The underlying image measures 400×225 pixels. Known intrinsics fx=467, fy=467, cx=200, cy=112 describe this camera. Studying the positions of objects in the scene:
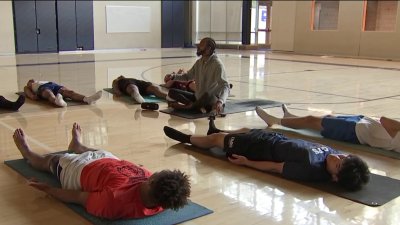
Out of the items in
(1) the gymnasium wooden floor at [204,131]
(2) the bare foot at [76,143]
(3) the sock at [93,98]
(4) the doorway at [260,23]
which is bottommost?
(1) the gymnasium wooden floor at [204,131]

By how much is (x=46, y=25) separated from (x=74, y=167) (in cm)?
1251

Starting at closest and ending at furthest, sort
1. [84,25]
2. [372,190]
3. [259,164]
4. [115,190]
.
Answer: [115,190] → [372,190] → [259,164] → [84,25]

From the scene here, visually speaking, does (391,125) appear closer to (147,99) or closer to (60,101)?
(147,99)

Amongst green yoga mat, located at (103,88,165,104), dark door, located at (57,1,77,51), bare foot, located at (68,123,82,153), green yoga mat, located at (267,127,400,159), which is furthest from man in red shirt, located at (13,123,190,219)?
dark door, located at (57,1,77,51)

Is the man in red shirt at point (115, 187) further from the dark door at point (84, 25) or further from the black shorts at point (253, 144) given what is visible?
the dark door at point (84, 25)

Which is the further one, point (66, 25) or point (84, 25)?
point (84, 25)

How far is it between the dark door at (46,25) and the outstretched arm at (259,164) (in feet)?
39.6


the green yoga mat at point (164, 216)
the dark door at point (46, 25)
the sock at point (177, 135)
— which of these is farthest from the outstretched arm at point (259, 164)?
the dark door at point (46, 25)

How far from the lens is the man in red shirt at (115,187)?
6.42ft

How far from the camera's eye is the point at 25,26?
13.6 metres

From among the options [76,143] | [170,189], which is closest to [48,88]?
[76,143]

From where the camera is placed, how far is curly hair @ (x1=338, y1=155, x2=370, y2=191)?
2535mm

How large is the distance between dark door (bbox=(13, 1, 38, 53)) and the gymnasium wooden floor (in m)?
5.12

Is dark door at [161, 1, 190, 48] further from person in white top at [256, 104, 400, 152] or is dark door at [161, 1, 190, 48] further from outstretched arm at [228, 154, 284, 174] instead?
outstretched arm at [228, 154, 284, 174]
